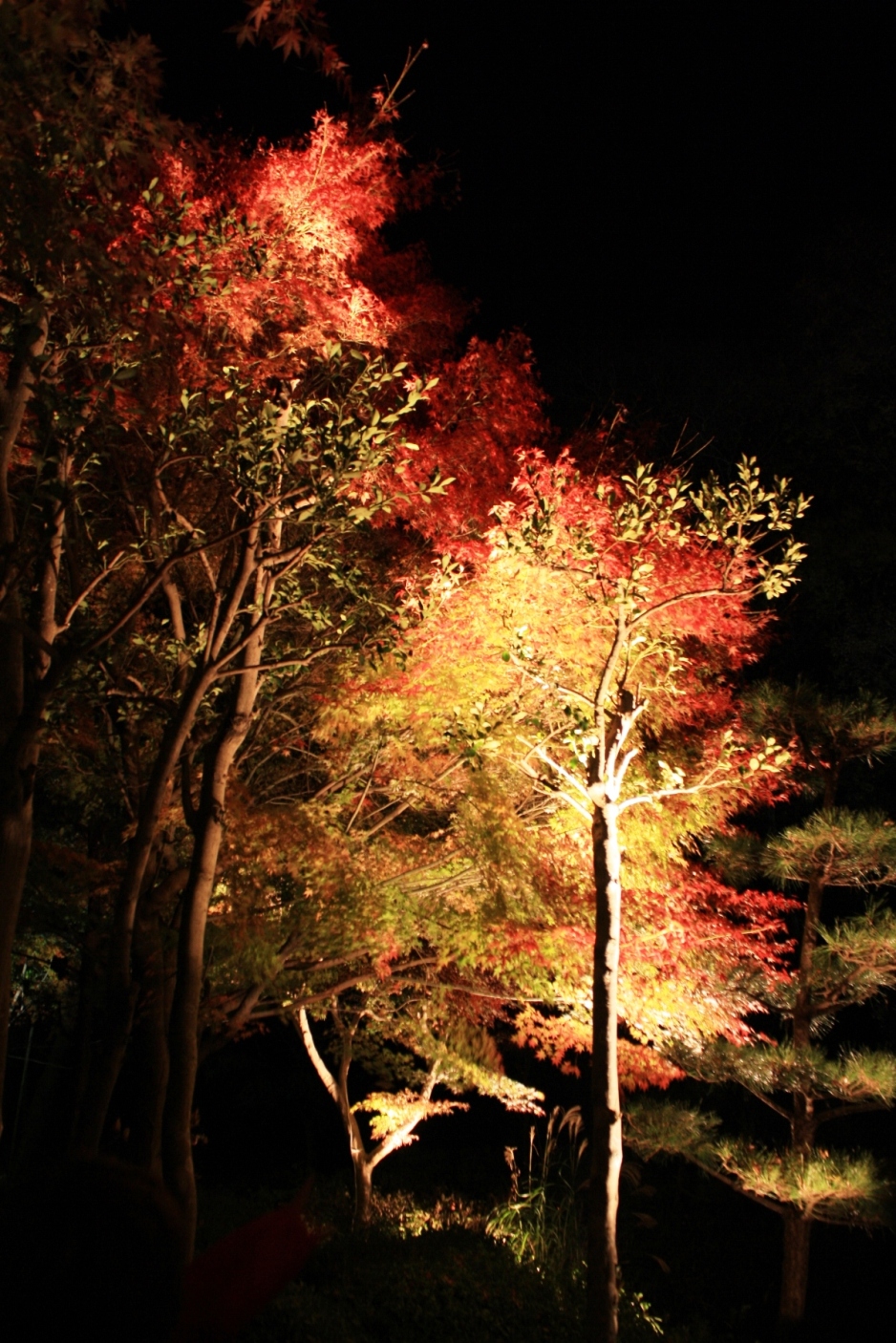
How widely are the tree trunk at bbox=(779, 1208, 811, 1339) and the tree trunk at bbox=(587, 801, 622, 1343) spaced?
356cm

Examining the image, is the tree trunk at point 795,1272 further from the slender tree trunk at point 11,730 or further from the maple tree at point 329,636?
the slender tree trunk at point 11,730

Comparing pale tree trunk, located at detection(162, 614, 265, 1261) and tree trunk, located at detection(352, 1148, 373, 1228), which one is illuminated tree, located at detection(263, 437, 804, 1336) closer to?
pale tree trunk, located at detection(162, 614, 265, 1261)

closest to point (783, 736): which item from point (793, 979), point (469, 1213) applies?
point (793, 979)

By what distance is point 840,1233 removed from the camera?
11.2 meters

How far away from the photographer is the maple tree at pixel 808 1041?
23.3 ft

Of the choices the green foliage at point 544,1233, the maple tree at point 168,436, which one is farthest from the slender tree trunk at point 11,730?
the green foliage at point 544,1233

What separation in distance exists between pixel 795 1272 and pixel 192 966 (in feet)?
20.7

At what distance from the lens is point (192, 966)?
543 centimetres

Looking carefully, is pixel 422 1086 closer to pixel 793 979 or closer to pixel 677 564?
pixel 793 979

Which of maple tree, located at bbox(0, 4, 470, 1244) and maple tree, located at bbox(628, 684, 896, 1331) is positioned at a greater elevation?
maple tree, located at bbox(0, 4, 470, 1244)

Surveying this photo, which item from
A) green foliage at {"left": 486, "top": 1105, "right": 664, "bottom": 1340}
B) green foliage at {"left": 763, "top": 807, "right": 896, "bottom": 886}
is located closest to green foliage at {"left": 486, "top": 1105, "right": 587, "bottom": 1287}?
green foliage at {"left": 486, "top": 1105, "right": 664, "bottom": 1340}

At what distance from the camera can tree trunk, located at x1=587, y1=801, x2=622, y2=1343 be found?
5.04m

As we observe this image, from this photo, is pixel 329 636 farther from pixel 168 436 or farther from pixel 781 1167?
pixel 781 1167

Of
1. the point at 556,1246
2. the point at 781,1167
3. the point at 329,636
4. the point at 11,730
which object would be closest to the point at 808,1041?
the point at 781,1167
